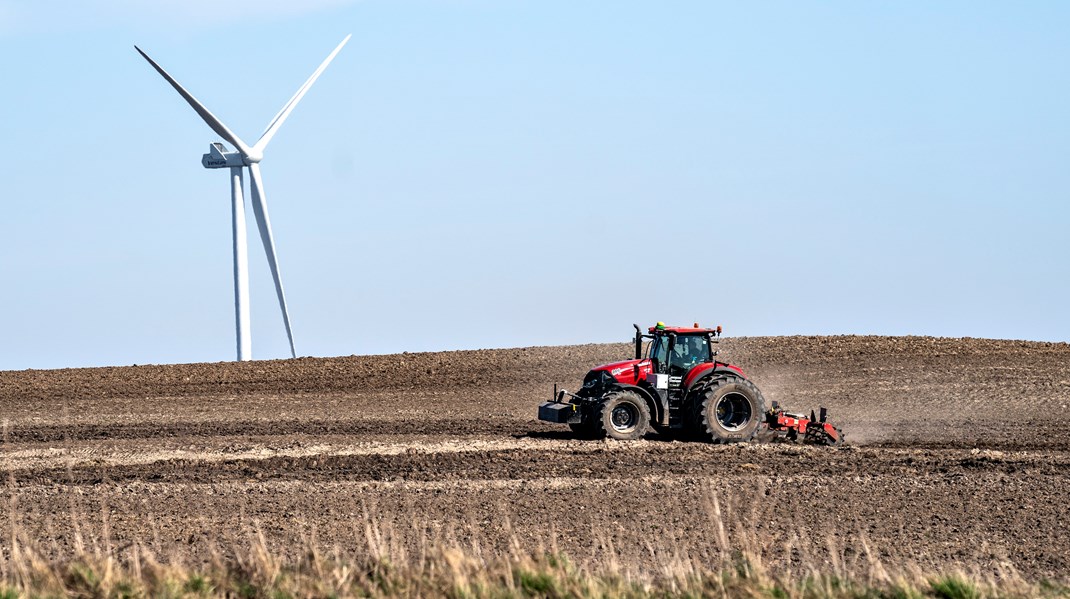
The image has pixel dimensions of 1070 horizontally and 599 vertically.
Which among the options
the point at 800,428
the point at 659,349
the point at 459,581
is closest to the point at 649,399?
the point at 659,349

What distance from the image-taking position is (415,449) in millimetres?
20672

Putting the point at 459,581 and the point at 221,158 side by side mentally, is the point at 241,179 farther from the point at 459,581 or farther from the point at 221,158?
the point at 459,581

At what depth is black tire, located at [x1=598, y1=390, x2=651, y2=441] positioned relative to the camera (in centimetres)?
2053

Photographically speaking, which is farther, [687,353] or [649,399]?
[687,353]

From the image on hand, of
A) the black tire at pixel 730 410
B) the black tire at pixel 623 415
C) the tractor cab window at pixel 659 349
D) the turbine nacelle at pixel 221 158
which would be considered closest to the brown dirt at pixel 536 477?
the black tire at pixel 623 415

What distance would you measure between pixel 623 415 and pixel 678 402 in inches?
36.0

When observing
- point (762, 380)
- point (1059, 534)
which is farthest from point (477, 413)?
point (1059, 534)

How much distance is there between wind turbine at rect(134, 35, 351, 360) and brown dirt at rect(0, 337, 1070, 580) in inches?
185

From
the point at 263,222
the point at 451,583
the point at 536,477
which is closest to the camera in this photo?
the point at 451,583

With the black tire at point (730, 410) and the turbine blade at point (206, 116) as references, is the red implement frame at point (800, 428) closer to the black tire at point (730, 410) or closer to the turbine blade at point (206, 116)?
the black tire at point (730, 410)

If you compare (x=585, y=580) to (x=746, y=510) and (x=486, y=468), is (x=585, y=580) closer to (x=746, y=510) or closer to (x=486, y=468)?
(x=746, y=510)

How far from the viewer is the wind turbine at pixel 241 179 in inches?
1480

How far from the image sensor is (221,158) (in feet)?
127

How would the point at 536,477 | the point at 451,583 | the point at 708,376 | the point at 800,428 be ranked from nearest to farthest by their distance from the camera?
the point at 451,583 < the point at 536,477 < the point at 708,376 < the point at 800,428
